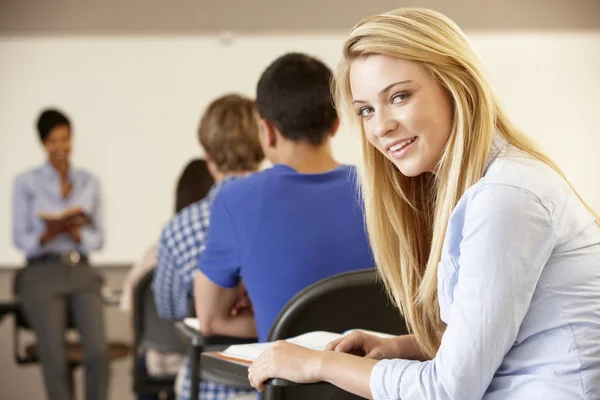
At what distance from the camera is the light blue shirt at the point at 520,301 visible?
40.6 inches

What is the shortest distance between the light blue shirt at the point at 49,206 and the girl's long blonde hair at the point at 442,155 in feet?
11.2

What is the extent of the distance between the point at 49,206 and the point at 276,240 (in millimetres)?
3221

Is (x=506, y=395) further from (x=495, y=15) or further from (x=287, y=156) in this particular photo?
(x=495, y=15)

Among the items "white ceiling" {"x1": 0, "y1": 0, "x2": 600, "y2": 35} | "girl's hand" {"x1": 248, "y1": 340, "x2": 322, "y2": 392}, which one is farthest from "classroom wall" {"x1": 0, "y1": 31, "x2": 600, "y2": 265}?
"girl's hand" {"x1": 248, "y1": 340, "x2": 322, "y2": 392}

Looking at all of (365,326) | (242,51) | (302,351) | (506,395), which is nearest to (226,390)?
(365,326)

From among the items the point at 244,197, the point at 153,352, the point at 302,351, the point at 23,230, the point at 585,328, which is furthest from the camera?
the point at 23,230

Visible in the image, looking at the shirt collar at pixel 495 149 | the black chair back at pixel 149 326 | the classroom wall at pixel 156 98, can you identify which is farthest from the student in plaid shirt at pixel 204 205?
the classroom wall at pixel 156 98

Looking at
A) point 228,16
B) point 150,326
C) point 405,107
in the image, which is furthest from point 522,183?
point 228,16

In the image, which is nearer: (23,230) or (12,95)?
(23,230)

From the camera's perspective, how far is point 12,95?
5047mm

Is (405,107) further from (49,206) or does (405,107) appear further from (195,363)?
(49,206)

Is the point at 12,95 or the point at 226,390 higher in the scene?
the point at 12,95

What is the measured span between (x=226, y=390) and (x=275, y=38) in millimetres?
3176

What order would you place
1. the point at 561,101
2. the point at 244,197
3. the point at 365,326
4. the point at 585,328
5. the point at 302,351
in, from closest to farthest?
the point at 585,328 < the point at 302,351 < the point at 365,326 < the point at 244,197 < the point at 561,101
